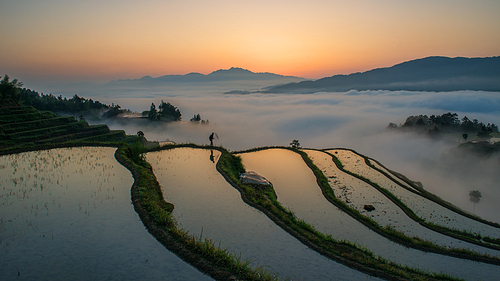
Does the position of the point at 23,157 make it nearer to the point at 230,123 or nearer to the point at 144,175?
the point at 144,175

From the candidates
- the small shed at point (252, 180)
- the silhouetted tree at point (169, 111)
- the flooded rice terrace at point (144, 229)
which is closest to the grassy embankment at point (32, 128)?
the flooded rice terrace at point (144, 229)

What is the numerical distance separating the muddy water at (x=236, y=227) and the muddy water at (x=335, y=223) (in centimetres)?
233

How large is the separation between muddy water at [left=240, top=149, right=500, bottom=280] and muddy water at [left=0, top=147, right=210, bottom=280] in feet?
21.2

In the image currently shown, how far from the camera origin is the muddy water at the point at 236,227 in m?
6.78

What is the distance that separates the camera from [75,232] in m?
7.04

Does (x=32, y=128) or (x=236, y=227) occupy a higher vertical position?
(x=32, y=128)

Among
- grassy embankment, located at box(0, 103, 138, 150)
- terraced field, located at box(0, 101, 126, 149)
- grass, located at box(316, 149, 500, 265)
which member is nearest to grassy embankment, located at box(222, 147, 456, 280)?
grass, located at box(316, 149, 500, 265)

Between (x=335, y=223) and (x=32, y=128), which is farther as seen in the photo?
(x=32, y=128)

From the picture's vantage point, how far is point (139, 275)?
5.61m

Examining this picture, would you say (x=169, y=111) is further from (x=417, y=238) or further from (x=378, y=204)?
(x=417, y=238)

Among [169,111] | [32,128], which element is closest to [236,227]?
[32,128]

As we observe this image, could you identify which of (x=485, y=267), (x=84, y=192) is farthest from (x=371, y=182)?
(x=84, y=192)

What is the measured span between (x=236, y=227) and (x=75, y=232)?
499 cm

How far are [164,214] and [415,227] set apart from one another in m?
11.0
